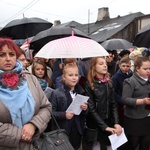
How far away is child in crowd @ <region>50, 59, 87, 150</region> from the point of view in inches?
110

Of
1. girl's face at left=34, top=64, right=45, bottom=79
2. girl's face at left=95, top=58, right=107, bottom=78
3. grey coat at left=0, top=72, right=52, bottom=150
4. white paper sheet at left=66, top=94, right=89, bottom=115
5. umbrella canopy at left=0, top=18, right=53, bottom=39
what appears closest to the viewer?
grey coat at left=0, top=72, right=52, bottom=150

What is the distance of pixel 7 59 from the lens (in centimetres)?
215

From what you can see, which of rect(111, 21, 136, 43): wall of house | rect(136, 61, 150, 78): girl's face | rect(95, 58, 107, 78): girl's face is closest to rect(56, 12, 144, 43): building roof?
rect(111, 21, 136, 43): wall of house

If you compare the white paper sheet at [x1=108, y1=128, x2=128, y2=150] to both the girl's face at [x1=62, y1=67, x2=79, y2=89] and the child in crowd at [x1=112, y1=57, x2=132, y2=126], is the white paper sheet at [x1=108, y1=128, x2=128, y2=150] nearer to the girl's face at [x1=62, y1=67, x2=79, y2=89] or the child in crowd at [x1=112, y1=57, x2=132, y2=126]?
the girl's face at [x1=62, y1=67, x2=79, y2=89]

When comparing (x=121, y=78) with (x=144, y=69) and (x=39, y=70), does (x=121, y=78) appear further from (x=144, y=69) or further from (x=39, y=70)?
(x=39, y=70)

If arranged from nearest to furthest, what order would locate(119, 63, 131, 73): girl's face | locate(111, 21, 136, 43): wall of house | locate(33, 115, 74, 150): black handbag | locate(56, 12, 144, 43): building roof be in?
locate(33, 115, 74, 150): black handbag < locate(119, 63, 131, 73): girl's face < locate(56, 12, 144, 43): building roof < locate(111, 21, 136, 43): wall of house

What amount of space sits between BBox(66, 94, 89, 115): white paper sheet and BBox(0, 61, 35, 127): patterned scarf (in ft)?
2.26

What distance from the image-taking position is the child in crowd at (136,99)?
331 centimetres

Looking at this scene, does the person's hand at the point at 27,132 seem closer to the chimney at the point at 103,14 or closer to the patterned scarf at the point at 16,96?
the patterned scarf at the point at 16,96

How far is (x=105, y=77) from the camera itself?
10.4 feet

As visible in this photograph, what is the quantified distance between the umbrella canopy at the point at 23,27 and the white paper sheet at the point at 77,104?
2.70 metres

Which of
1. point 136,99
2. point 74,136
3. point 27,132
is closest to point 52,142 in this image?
point 27,132

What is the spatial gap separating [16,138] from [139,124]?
2.02 m

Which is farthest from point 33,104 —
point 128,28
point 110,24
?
point 110,24
